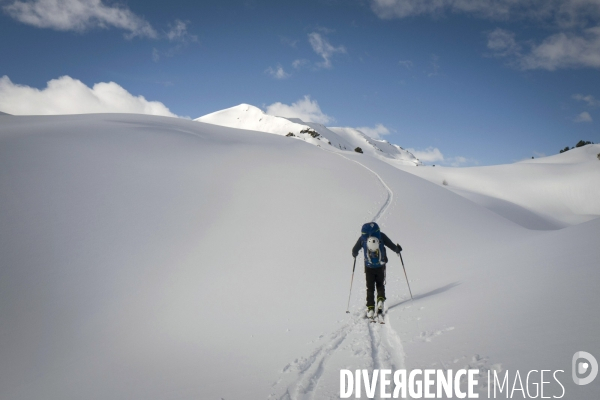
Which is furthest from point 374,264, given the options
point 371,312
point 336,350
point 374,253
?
point 336,350

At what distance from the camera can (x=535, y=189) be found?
46.5 meters

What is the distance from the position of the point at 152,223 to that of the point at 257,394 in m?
9.23

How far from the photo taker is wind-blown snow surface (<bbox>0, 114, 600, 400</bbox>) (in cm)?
449

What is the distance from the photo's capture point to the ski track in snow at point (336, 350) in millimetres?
4086

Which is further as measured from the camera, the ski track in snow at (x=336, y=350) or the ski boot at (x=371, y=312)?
the ski boot at (x=371, y=312)

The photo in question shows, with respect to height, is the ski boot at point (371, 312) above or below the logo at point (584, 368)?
above

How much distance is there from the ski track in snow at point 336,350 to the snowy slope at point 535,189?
119 ft

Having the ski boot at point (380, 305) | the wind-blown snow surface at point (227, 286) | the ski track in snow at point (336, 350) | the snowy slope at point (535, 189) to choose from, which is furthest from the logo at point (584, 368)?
the snowy slope at point (535, 189)

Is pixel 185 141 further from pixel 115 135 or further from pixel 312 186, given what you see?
pixel 312 186

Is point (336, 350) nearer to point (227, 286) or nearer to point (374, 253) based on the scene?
point (374, 253)

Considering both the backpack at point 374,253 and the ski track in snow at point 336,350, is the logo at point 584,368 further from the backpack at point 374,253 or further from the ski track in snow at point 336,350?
the backpack at point 374,253

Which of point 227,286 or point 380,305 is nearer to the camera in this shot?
point 380,305

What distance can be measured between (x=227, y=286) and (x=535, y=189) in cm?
5537

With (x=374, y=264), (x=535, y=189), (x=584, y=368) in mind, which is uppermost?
(x=535, y=189)
